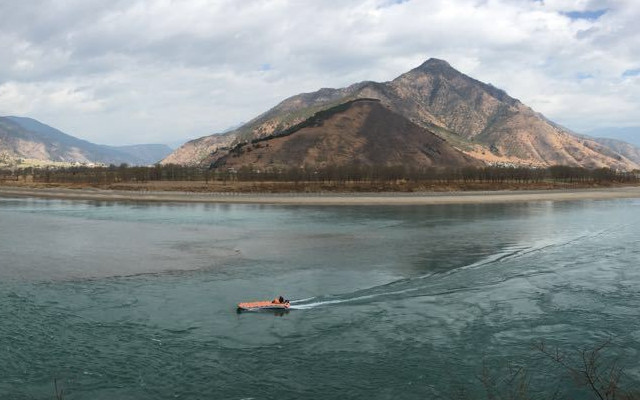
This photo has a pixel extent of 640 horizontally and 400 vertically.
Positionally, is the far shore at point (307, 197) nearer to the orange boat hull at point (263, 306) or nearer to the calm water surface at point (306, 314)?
the calm water surface at point (306, 314)

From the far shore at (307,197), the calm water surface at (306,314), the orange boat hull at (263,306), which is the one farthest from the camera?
the far shore at (307,197)

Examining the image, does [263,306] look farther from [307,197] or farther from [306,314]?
[307,197]

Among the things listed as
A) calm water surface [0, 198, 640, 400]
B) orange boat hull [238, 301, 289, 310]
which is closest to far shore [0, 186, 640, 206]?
calm water surface [0, 198, 640, 400]

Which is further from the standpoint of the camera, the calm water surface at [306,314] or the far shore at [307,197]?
the far shore at [307,197]

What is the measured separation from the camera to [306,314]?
88.4 feet

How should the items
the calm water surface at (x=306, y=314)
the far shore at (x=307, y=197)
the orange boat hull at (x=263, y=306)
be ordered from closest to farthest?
the calm water surface at (x=306, y=314)
the orange boat hull at (x=263, y=306)
the far shore at (x=307, y=197)

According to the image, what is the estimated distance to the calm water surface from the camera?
1870cm

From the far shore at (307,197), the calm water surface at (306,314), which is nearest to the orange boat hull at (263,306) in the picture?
the calm water surface at (306,314)

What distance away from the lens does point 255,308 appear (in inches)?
1075

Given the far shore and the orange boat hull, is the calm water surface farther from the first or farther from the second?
the far shore

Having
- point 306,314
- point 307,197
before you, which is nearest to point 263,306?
point 306,314

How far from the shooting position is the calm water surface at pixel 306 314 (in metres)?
18.7

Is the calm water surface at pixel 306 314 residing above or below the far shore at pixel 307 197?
below

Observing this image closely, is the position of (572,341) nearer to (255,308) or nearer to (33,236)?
(255,308)
